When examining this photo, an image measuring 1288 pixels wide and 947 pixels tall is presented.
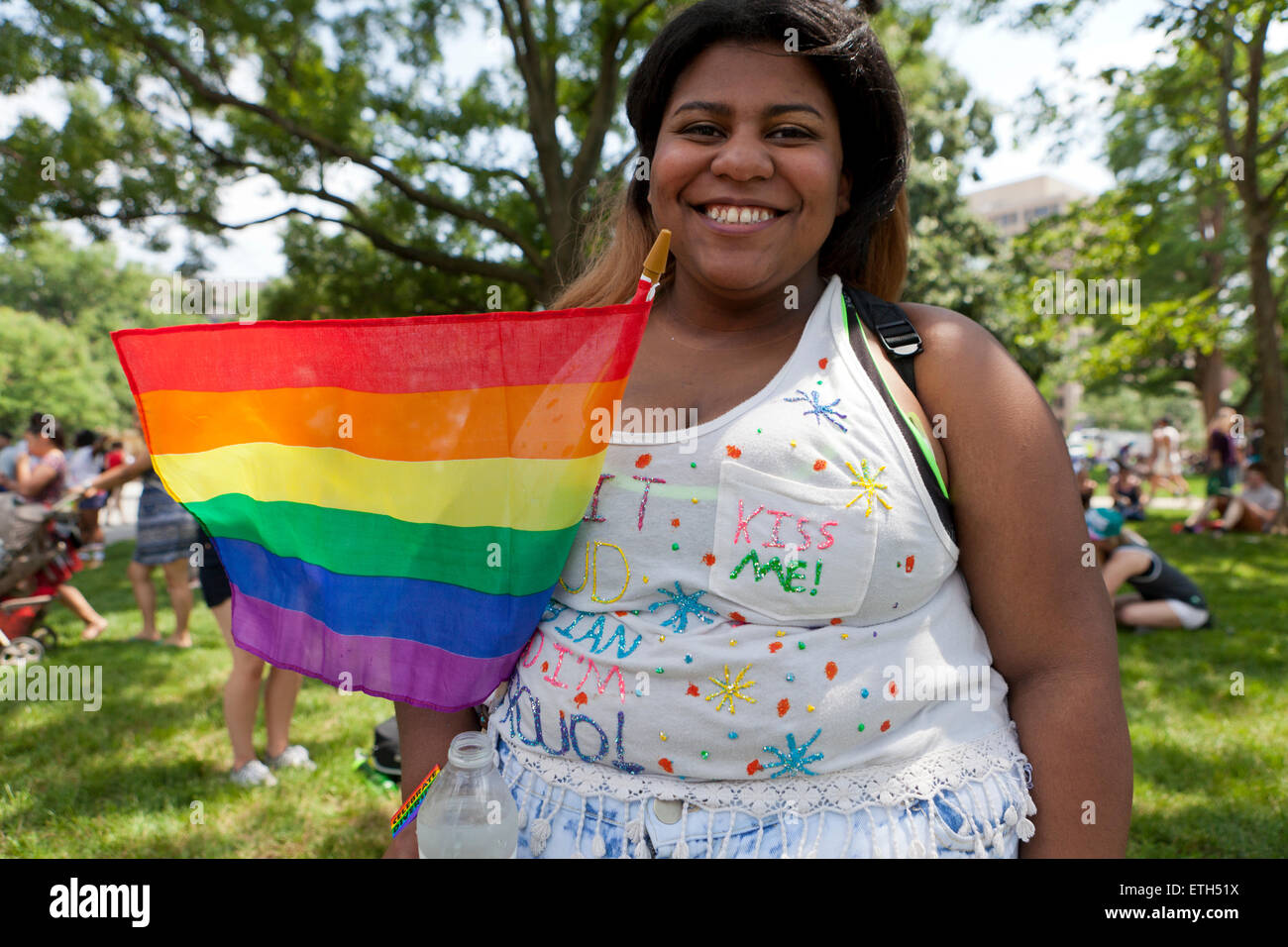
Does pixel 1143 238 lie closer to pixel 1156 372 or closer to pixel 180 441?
pixel 180 441

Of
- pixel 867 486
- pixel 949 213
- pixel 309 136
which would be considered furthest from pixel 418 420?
pixel 949 213

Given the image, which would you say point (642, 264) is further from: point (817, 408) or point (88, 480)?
point (88, 480)

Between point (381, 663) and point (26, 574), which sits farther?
point (26, 574)

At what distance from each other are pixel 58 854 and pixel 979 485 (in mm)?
4485

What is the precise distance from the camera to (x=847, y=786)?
1.42m

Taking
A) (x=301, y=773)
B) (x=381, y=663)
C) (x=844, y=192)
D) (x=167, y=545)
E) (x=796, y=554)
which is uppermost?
(x=844, y=192)

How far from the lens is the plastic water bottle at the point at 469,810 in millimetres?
1483

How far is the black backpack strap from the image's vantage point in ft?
5.07

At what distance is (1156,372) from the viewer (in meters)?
40.3

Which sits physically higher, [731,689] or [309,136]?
[309,136]

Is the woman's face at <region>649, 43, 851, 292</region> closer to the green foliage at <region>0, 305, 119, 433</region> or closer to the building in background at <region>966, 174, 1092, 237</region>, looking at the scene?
the green foliage at <region>0, 305, 119, 433</region>

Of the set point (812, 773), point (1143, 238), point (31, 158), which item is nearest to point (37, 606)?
point (31, 158)

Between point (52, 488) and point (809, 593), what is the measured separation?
420 inches
